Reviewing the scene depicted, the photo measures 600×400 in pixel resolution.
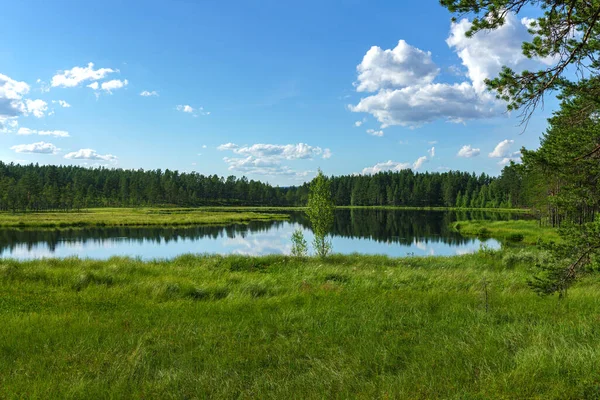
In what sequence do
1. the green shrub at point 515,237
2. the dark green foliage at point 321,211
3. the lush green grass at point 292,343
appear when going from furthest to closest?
the green shrub at point 515,237, the dark green foliage at point 321,211, the lush green grass at point 292,343

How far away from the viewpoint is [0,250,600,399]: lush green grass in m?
5.24

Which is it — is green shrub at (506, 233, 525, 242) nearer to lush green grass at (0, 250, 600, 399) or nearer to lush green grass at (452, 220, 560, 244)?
lush green grass at (452, 220, 560, 244)

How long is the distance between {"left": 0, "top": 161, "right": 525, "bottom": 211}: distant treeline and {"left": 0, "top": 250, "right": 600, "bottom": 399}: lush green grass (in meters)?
117

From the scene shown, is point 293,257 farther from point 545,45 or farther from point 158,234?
point 158,234

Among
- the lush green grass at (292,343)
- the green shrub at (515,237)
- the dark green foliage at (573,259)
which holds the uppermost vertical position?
the dark green foliage at (573,259)

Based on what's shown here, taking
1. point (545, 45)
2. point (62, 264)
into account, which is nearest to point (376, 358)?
point (545, 45)

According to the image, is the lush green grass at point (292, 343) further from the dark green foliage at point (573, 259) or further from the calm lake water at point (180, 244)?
the calm lake water at point (180, 244)

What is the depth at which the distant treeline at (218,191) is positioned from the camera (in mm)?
113562

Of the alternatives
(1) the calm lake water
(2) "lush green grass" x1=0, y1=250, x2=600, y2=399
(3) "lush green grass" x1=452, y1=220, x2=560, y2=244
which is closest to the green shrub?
(3) "lush green grass" x1=452, y1=220, x2=560, y2=244

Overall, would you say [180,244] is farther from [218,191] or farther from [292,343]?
[218,191]

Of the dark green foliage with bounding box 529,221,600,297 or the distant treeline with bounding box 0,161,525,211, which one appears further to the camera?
the distant treeline with bounding box 0,161,525,211

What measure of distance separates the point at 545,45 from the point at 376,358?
239 inches

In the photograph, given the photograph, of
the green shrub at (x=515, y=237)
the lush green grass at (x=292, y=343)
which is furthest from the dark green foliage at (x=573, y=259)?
the green shrub at (x=515, y=237)

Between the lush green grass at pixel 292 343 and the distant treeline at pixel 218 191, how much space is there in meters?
117
